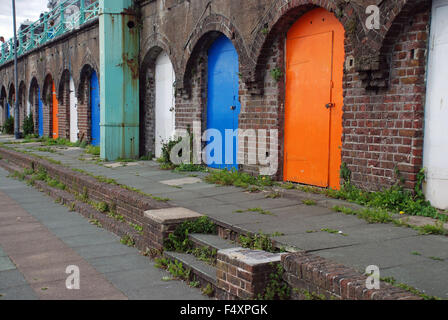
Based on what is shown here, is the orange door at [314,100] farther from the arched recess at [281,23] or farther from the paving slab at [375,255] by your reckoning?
the paving slab at [375,255]

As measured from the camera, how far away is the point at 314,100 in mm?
7191

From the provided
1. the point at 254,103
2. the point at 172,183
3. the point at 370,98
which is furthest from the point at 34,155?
the point at 370,98

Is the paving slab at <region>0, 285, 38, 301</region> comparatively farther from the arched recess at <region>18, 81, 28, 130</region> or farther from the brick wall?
the arched recess at <region>18, 81, 28, 130</region>

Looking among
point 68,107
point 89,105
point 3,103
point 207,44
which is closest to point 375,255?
point 207,44

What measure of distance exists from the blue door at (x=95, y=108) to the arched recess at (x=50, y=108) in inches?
185

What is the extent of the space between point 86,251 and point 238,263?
267cm

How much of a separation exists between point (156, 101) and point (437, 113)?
8203 millimetres

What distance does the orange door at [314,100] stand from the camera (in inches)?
268

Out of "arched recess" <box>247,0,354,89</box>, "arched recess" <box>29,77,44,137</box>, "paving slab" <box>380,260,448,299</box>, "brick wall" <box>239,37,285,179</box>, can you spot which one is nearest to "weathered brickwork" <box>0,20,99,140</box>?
"arched recess" <box>29,77,44,137</box>

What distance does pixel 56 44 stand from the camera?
63.0ft

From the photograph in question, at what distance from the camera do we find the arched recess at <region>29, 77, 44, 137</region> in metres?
23.0

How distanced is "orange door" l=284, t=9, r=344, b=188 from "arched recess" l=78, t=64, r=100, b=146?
972cm

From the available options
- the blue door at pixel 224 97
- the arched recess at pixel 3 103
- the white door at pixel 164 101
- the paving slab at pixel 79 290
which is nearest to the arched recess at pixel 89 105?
the white door at pixel 164 101

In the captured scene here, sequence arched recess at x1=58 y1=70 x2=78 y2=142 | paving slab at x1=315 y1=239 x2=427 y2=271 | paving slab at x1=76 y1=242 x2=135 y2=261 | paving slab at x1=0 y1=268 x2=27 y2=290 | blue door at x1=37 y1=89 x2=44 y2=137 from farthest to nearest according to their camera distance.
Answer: blue door at x1=37 y1=89 x2=44 y2=137
arched recess at x1=58 y1=70 x2=78 y2=142
paving slab at x1=76 y1=242 x2=135 y2=261
paving slab at x1=0 y1=268 x2=27 y2=290
paving slab at x1=315 y1=239 x2=427 y2=271
